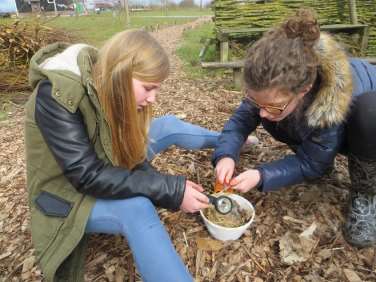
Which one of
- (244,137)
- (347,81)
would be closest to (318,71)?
(347,81)

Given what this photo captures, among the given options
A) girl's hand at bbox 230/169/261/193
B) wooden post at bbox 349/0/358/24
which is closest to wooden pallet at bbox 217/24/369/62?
wooden post at bbox 349/0/358/24

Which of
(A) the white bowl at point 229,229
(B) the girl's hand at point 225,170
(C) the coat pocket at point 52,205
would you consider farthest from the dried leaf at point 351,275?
(C) the coat pocket at point 52,205

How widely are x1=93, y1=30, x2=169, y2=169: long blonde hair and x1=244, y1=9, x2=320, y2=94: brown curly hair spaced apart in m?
0.45

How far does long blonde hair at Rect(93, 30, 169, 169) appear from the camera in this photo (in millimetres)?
1605

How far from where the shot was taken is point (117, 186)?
65.7 inches

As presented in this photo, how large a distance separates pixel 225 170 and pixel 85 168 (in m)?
0.86

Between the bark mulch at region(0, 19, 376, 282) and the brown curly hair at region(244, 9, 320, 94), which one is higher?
the brown curly hair at region(244, 9, 320, 94)

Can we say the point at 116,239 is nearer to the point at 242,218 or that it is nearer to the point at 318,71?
the point at 242,218

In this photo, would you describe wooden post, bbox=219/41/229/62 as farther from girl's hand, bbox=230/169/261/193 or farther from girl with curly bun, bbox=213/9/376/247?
girl's hand, bbox=230/169/261/193

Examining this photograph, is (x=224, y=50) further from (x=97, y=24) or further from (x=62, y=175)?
(x=97, y=24)

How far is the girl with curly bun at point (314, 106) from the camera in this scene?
1656 millimetres

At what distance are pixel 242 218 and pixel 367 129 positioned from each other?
32.5 inches

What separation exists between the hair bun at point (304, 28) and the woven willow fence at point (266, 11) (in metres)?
4.41

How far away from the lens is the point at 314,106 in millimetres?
1794
